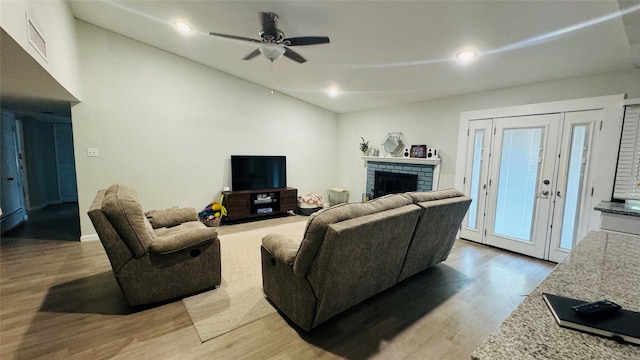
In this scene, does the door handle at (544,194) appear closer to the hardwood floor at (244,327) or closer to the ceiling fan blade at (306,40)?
the hardwood floor at (244,327)

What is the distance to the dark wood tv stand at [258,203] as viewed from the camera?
189 inches

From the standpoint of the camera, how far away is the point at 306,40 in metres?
2.52

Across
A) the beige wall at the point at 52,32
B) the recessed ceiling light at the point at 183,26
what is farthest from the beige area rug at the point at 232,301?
the recessed ceiling light at the point at 183,26

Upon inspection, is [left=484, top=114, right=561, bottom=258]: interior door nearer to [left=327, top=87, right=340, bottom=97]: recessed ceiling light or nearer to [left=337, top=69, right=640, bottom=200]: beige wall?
[left=337, top=69, right=640, bottom=200]: beige wall

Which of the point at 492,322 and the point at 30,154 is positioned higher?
the point at 30,154

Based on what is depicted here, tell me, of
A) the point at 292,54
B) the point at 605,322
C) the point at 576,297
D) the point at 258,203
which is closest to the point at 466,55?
the point at 292,54

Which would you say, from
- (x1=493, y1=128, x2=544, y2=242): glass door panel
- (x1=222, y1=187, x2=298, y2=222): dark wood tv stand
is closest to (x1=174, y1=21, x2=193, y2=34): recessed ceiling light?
(x1=222, y1=187, x2=298, y2=222): dark wood tv stand

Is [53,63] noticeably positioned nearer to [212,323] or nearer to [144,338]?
[144,338]

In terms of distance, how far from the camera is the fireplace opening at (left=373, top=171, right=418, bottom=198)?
5.00 meters

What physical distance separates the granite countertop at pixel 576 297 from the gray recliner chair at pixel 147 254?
230cm

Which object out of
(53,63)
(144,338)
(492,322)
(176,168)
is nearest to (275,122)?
(176,168)

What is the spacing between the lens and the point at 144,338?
1.90 metres

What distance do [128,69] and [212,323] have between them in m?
4.02

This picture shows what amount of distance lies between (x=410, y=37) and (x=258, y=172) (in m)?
3.64
